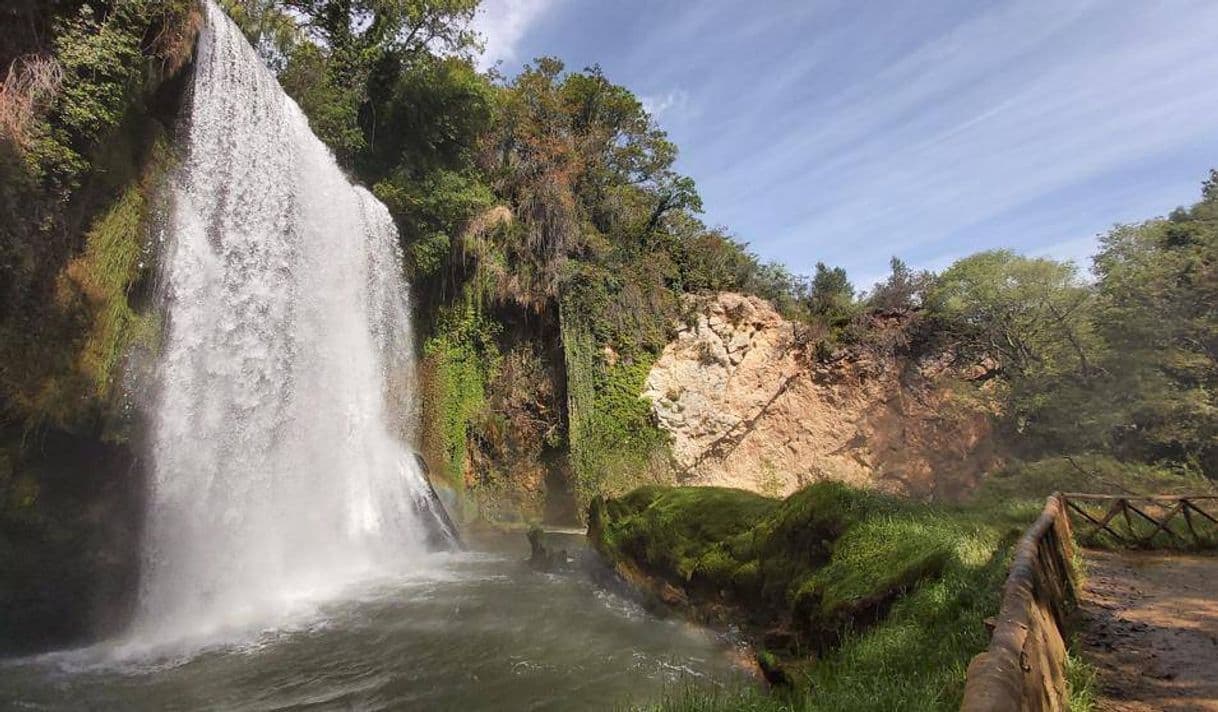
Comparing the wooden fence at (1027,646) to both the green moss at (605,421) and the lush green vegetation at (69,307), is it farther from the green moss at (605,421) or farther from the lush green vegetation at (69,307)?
the green moss at (605,421)

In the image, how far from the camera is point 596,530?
11898mm

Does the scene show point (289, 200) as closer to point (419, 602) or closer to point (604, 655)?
point (419, 602)

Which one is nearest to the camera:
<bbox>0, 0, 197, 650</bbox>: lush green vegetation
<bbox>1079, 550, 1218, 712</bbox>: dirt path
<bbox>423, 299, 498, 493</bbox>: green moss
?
<bbox>1079, 550, 1218, 712</bbox>: dirt path

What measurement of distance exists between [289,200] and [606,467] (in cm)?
1189

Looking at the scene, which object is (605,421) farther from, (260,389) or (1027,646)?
(1027,646)

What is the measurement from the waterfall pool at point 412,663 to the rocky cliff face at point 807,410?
12171 millimetres

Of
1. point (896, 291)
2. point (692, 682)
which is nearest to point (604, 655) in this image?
point (692, 682)

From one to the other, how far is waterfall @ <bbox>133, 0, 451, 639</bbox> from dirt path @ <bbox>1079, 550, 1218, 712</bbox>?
10.0 m

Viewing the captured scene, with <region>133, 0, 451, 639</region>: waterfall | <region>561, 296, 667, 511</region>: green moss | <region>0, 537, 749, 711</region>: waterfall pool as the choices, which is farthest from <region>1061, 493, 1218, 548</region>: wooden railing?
<region>133, 0, 451, 639</region>: waterfall

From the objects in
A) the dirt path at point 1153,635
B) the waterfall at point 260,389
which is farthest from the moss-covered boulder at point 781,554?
the waterfall at point 260,389

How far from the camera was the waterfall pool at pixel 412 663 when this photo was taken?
6254 millimetres

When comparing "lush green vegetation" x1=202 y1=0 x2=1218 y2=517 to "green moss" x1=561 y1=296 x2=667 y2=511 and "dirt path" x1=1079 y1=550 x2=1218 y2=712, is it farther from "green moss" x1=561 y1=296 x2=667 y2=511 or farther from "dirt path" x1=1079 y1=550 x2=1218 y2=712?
"dirt path" x1=1079 y1=550 x2=1218 y2=712

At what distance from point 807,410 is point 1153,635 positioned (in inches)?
690

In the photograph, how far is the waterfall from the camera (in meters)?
10.1
